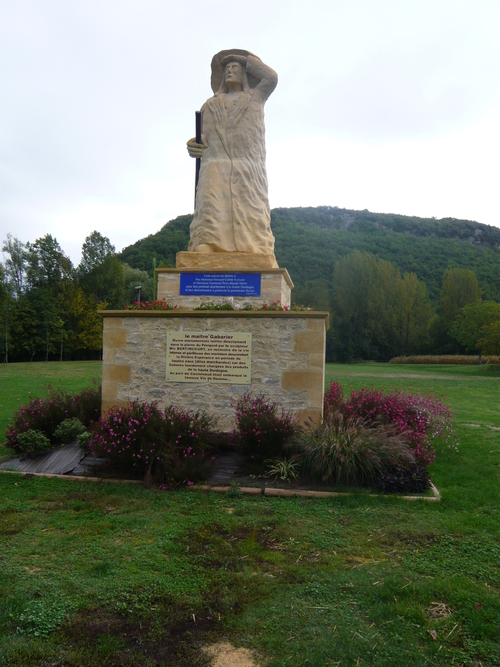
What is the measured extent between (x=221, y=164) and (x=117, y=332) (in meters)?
4.18

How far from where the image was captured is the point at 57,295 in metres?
45.8

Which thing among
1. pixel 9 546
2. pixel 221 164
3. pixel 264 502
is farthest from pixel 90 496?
pixel 221 164

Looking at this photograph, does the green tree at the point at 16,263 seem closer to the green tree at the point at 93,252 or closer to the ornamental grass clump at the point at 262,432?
the green tree at the point at 93,252

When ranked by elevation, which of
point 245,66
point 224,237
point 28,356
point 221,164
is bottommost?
point 28,356

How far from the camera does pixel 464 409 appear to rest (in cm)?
1315

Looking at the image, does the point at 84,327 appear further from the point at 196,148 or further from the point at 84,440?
the point at 84,440

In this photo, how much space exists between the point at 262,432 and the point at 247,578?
307cm

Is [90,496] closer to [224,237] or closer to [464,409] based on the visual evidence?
[224,237]

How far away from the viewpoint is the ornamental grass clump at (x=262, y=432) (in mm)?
6664

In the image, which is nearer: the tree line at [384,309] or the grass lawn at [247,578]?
the grass lawn at [247,578]

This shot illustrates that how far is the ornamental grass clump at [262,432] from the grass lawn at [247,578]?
3.48 ft

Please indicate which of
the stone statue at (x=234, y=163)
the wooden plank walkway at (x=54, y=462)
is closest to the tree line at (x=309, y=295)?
the stone statue at (x=234, y=163)

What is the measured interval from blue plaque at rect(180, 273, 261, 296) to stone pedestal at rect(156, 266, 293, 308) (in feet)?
0.19

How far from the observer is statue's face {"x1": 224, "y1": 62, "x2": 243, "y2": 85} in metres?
9.84
